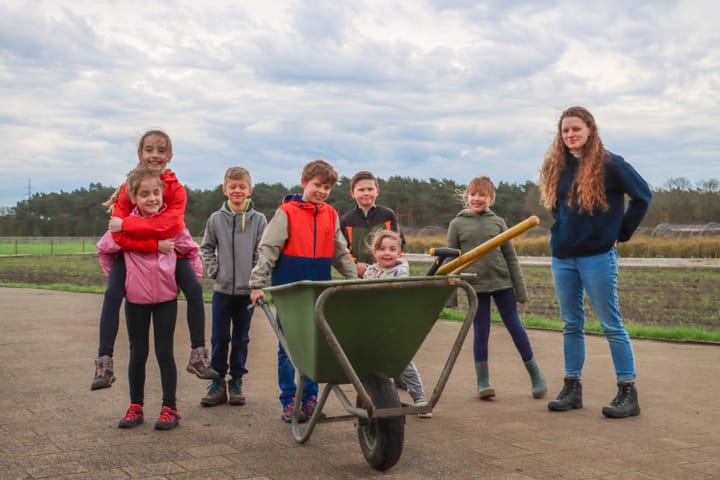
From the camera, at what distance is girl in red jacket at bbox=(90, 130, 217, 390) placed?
471cm

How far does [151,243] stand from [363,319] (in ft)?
5.21

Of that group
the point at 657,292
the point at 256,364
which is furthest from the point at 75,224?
the point at 256,364

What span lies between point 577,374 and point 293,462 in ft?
7.16

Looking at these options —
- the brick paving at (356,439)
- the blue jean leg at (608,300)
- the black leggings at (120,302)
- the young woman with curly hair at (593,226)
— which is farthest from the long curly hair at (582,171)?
the black leggings at (120,302)

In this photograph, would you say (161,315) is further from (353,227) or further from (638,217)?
(638,217)

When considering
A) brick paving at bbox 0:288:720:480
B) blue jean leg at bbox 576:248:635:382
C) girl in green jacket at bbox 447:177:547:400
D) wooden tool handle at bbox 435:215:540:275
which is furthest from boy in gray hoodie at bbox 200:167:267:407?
blue jean leg at bbox 576:248:635:382

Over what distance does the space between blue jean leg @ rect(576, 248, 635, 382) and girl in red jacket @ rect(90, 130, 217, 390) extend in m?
2.35

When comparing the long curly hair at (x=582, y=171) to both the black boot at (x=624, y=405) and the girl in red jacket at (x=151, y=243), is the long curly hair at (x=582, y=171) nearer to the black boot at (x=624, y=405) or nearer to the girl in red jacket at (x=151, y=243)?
the black boot at (x=624, y=405)

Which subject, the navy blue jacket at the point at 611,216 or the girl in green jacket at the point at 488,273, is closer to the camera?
the navy blue jacket at the point at 611,216

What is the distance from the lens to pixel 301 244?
16.0 ft

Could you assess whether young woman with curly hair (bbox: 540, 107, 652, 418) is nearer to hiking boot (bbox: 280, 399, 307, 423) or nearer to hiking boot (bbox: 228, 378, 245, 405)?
hiking boot (bbox: 280, 399, 307, 423)

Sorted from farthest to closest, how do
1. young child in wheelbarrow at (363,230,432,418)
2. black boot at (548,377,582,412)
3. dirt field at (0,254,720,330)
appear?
1. dirt field at (0,254,720,330)
2. black boot at (548,377,582,412)
3. young child in wheelbarrow at (363,230,432,418)

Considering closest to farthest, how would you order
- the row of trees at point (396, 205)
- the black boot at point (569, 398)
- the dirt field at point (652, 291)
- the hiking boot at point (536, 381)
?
the black boot at point (569, 398) < the hiking boot at point (536, 381) < the dirt field at point (652, 291) < the row of trees at point (396, 205)

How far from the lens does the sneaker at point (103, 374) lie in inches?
180
